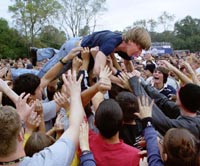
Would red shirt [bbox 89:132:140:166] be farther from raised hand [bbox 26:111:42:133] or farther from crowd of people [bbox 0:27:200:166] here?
raised hand [bbox 26:111:42:133]

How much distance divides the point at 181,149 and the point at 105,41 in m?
2.17

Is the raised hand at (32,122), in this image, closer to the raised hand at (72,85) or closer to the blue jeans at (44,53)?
the raised hand at (72,85)

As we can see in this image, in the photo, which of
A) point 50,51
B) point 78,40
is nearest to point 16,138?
point 78,40

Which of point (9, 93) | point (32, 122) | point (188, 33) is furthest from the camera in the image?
point (188, 33)

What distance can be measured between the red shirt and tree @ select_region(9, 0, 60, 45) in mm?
55329

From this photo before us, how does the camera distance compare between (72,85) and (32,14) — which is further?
(32,14)

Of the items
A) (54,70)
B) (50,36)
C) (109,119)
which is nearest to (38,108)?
(54,70)

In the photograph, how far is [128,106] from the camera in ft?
11.7

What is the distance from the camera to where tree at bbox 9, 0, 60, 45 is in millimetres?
59500

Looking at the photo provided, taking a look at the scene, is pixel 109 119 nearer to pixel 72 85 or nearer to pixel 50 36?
pixel 72 85

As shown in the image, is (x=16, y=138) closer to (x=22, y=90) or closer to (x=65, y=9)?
(x=22, y=90)

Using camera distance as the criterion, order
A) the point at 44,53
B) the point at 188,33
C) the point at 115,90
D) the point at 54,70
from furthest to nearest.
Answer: the point at 188,33 < the point at 44,53 < the point at 115,90 < the point at 54,70

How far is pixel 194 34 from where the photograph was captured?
2795 inches

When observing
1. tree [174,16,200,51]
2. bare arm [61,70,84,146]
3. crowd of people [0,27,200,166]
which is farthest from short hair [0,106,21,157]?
tree [174,16,200,51]
